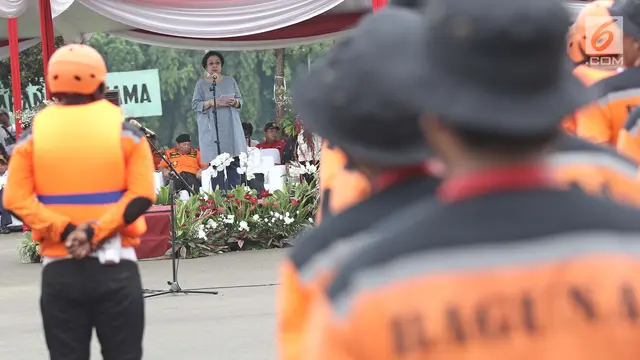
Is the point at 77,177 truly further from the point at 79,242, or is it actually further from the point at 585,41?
the point at 585,41

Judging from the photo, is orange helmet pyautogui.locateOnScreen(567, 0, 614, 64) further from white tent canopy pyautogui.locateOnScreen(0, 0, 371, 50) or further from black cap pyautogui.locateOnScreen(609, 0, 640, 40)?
white tent canopy pyautogui.locateOnScreen(0, 0, 371, 50)

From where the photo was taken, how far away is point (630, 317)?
171 cm

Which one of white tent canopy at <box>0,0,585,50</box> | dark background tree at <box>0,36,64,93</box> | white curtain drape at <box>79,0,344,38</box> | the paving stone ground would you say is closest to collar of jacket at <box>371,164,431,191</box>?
the paving stone ground

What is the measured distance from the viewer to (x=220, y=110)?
15.2 m

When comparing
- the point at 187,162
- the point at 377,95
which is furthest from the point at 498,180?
the point at 187,162

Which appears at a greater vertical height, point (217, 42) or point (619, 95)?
point (217, 42)

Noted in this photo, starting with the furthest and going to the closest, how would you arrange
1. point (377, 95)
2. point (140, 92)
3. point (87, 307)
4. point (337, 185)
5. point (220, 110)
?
point (140, 92), point (220, 110), point (87, 307), point (337, 185), point (377, 95)

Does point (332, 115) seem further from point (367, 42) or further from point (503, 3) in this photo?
point (503, 3)

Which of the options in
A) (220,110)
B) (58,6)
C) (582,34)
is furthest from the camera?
(220,110)

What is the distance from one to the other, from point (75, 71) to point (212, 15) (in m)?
10.4

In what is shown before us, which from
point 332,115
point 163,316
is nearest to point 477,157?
point 332,115

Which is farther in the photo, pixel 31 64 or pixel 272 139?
pixel 31 64

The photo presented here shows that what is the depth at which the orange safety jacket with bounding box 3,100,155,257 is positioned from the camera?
457 cm

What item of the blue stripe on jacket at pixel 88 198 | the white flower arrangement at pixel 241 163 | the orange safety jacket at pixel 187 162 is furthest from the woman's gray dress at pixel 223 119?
the blue stripe on jacket at pixel 88 198
